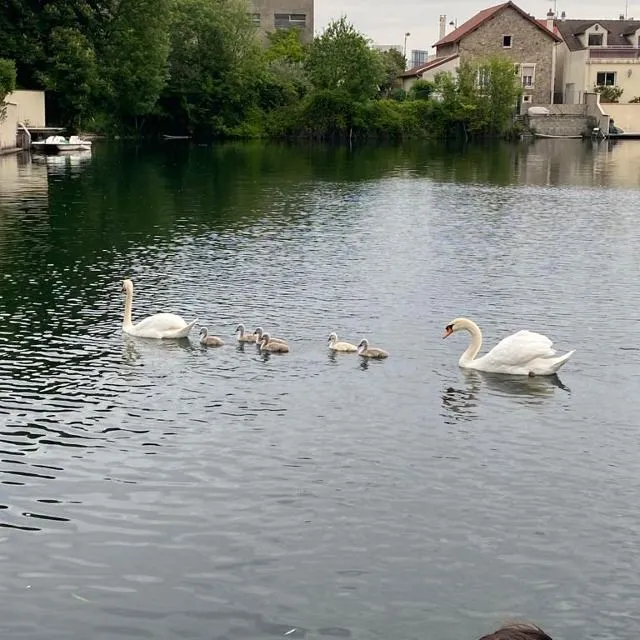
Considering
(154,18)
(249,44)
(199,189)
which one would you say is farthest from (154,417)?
(249,44)

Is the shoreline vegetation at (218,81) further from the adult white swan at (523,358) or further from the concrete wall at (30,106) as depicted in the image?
the adult white swan at (523,358)

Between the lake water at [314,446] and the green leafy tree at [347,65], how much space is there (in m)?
72.0

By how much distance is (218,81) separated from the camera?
10150 centimetres

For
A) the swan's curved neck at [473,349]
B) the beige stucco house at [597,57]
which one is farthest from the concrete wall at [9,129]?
the beige stucco house at [597,57]

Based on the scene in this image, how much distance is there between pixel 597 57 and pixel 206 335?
336ft

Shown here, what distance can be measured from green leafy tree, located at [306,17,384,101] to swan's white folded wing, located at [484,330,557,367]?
8782cm

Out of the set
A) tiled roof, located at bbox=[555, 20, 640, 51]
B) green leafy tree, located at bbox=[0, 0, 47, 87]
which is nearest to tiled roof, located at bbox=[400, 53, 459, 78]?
tiled roof, located at bbox=[555, 20, 640, 51]

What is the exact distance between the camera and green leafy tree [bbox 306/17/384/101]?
4141 inches

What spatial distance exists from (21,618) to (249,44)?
9795 centimetres

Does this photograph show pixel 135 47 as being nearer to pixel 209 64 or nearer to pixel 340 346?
pixel 209 64

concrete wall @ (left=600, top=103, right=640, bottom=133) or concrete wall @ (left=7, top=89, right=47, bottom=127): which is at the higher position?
concrete wall @ (left=600, top=103, right=640, bottom=133)

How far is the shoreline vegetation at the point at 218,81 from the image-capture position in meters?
83.4

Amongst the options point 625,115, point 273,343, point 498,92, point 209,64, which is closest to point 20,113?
point 209,64

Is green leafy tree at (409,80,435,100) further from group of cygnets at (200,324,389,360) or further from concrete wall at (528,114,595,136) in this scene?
group of cygnets at (200,324,389,360)
